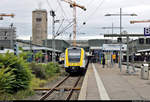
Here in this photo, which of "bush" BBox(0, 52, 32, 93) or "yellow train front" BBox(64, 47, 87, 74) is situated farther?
"yellow train front" BBox(64, 47, 87, 74)

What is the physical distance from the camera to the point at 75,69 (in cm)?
2288

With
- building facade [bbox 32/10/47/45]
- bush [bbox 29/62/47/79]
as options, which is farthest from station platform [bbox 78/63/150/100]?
building facade [bbox 32/10/47/45]

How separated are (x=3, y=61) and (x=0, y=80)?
5.39 ft

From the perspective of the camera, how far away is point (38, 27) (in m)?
118

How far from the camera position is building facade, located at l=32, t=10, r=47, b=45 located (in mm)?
113312

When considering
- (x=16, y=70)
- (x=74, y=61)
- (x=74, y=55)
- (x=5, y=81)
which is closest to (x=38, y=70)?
(x=74, y=61)

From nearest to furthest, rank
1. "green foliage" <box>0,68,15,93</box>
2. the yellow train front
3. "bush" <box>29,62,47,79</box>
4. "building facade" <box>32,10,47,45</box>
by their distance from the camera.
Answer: "green foliage" <box>0,68,15,93</box> < "bush" <box>29,62,47,79</box> < the yellow train front < "building facade" <box>32,10,47,45</box>

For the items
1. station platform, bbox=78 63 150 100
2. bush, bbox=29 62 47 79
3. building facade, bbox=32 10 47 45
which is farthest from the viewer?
building facade, bbox=32 10 47 45

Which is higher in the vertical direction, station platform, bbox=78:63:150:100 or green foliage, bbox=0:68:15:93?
green foliage, bbox=0:68:15:93

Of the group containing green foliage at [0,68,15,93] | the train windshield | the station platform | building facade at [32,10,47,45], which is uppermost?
building facade at [32,10,47,45]

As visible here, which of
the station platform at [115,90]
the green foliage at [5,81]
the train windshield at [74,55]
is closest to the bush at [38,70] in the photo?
the station platform at [115,90]

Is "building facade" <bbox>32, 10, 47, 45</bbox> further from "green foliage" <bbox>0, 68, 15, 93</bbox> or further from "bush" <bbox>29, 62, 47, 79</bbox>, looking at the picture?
"green foliage" <bbox>0, 68, 15, 93</bbox>

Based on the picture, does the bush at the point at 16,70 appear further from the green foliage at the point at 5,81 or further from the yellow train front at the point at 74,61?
the yellow train front at the point at 74,61

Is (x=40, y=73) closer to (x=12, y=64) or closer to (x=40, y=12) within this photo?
(x=12, y=64)
